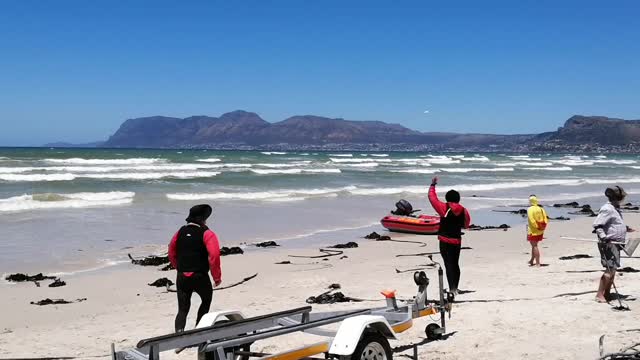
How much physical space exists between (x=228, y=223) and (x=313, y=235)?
341 centimetres

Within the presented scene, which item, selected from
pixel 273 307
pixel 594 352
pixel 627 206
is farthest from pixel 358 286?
pixel 627 206

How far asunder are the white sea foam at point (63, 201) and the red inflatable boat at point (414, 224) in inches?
466

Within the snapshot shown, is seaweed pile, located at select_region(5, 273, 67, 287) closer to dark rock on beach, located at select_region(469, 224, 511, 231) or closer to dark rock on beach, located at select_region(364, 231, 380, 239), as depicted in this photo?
dark rock on beach, located at select_region(364, 231, 380, 239)

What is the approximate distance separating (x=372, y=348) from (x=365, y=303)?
3.55 metres

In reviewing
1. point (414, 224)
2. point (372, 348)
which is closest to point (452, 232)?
point (372, 348)

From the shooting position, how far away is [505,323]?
7340 mm

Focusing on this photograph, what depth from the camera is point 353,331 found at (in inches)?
197

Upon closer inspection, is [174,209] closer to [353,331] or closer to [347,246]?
[347,246]

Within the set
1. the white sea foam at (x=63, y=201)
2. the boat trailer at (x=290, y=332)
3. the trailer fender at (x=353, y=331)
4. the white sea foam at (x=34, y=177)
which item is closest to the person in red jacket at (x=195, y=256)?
the boat trailer at (x=290, y=332)

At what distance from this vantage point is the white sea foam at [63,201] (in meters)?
23.3

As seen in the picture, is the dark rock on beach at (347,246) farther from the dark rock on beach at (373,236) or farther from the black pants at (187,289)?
the black pants at (187,289)

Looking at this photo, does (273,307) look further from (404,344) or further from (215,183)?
(215,183)

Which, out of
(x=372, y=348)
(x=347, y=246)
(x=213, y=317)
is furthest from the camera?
(x=347, y=246)

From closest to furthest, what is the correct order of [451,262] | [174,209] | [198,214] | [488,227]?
[198,214]
[451,262]
[488,227]
[174,209]
